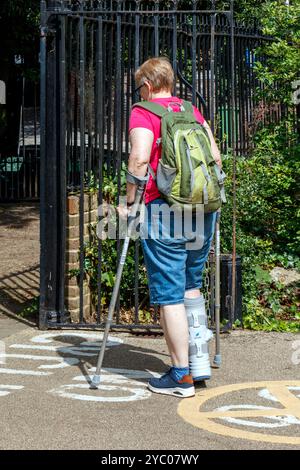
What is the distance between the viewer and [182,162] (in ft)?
19.3

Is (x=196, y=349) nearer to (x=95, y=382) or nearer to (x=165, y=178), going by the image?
(x=95, y=382)

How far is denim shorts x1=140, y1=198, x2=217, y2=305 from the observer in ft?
19.7

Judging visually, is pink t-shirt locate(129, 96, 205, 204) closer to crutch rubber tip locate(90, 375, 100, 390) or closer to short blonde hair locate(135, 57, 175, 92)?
short blonde hair locate(135, 57, 175, 92)

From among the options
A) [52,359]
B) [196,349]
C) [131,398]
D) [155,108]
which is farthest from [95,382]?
[155,108]

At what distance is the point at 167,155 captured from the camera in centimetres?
590

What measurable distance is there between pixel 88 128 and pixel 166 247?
2.23m

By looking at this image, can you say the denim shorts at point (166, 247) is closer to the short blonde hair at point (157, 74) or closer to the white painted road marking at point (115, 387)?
the white painted road marking at point (115, 387)

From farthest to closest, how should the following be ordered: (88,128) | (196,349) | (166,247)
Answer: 1. (88,128)
2. (196,349)
3. (166,247)

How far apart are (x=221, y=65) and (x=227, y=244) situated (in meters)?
1.61

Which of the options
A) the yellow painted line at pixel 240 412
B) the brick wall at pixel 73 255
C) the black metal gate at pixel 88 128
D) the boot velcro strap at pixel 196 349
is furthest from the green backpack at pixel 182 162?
the brick wall at pixel 73 255

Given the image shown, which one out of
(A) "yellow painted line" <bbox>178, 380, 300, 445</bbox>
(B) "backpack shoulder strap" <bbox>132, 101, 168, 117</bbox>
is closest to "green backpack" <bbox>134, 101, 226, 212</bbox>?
(B) "backpack shoulder strap" <bbox>132, 101, 168, 117</bbox>
